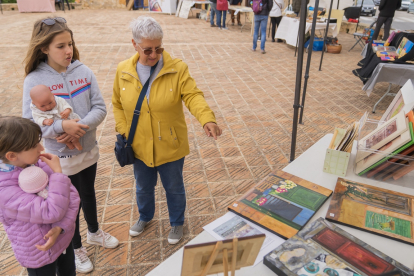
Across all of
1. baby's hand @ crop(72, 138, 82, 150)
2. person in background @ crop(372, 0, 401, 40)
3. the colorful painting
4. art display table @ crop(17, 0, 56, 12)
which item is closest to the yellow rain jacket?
baby's hand @ crop(72, 138, 82, 150)

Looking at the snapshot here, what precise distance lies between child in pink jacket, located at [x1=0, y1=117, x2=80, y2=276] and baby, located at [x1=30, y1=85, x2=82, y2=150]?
0.34 metres

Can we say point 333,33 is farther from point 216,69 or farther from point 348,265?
point 348,265

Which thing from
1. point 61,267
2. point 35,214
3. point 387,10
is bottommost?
point 61,267

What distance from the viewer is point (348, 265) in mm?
1387

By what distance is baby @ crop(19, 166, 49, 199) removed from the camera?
1.42 metres

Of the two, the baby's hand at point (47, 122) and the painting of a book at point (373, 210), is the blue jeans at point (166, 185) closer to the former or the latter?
the baby's hand at point (47, 122)

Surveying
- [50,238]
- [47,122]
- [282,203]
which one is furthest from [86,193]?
[282,203]

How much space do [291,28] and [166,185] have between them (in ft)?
28.6

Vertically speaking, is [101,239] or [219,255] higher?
[219,255]

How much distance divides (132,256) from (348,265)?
1.76 meters

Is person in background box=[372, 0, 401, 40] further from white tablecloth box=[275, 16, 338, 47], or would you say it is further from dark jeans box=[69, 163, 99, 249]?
dark jeans box=[69, 163, 99, 249]

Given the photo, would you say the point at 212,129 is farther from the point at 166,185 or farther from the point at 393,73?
the point at 393,73

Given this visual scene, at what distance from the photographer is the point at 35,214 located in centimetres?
142

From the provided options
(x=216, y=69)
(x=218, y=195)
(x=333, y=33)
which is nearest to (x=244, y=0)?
(x=333, y=33)
